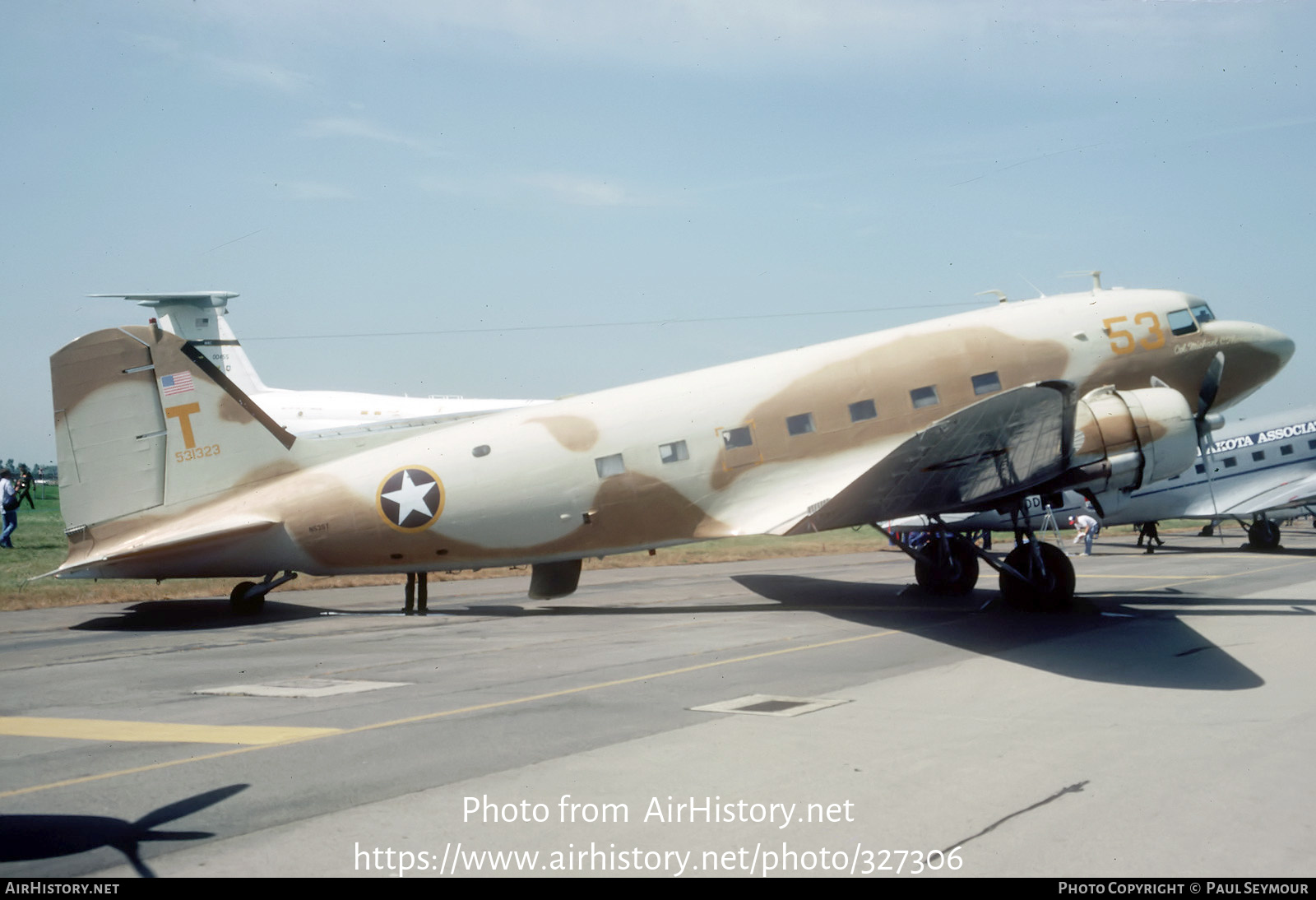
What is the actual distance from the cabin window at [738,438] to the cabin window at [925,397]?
286 cm

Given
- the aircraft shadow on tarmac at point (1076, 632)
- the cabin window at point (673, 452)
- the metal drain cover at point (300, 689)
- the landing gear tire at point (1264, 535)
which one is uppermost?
the cabin window at point (673, 452)

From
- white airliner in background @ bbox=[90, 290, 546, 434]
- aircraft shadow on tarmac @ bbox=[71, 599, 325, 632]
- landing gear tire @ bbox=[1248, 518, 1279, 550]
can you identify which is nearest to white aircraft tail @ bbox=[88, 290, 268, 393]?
white airliner in background @ bbox=[90, 290, 546, 434]

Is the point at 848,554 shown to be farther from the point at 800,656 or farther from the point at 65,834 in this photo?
the point at 65,834

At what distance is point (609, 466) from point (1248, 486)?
27.2 metres

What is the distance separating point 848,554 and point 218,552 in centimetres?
2629

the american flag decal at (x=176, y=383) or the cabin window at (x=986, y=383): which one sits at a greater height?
the american flag decal at (x=176, y=383)

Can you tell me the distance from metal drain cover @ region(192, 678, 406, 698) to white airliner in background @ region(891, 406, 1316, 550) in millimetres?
25412

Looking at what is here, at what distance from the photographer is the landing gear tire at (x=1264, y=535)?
114 ft

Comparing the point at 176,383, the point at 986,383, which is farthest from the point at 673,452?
the point at 176,383

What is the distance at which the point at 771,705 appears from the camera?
9.86 m

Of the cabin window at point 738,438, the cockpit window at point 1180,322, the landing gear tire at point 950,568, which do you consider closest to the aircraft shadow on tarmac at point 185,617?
the cabin window at point 738,438

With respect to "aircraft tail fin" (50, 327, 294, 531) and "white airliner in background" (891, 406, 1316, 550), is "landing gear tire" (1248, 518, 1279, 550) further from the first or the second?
"aircraft tail fin" (50, 327, 294, 531)

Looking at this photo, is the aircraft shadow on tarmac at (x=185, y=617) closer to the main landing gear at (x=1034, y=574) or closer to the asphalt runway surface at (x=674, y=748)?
the asphalt runway surface at (x=674, y=748)

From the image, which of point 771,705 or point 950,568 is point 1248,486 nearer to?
point 950,568
